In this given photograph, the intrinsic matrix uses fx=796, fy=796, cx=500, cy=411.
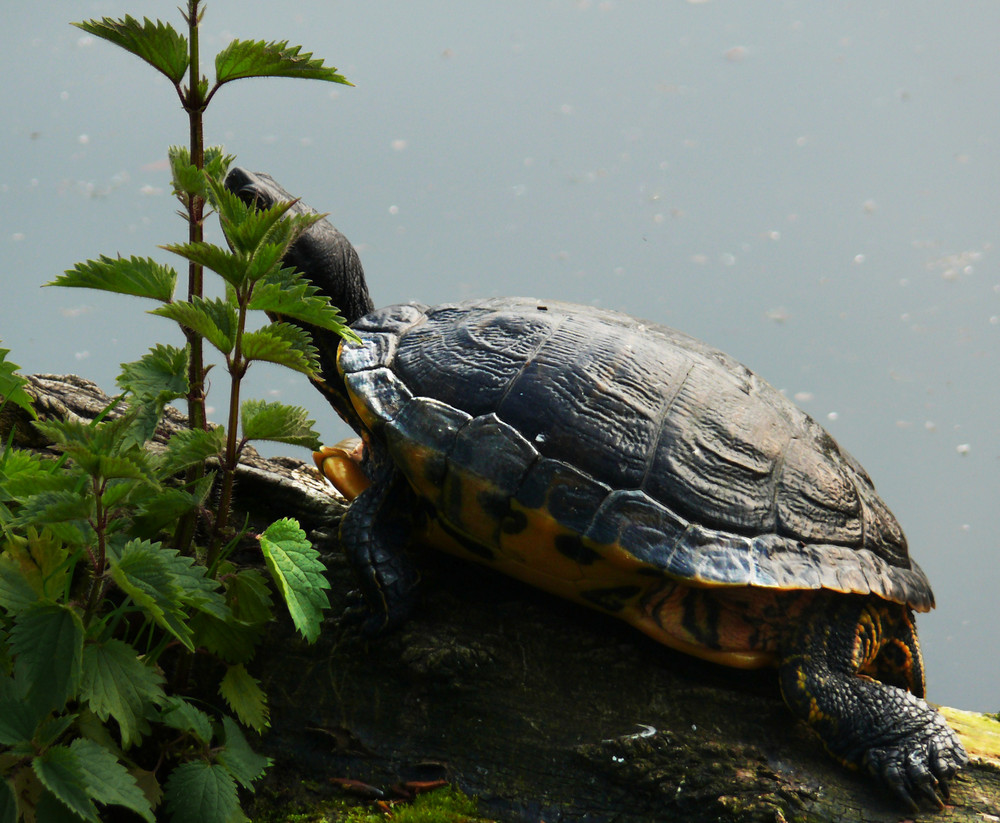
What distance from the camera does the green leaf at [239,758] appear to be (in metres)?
1.45

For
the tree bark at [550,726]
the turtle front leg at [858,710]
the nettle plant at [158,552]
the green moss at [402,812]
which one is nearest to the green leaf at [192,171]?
the nettle plant at [158,552]

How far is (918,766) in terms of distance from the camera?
5.62 ft

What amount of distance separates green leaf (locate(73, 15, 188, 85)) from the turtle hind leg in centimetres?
102

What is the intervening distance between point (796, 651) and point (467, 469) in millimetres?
863

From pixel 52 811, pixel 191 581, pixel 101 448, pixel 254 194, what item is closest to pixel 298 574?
pixel 191 581

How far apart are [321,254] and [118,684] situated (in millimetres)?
1581

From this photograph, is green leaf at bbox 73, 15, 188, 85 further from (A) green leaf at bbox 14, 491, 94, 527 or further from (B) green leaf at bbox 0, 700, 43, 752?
(B) green leaf at bbox 0, 700, 43, 752

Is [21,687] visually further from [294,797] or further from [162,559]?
[294,797]

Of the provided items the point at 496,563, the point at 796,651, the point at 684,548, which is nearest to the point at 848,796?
the point at 796,651

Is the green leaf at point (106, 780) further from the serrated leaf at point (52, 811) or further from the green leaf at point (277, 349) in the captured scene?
the green leaf at point (277, 349)

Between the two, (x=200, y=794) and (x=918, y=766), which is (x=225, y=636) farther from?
(x=918, y=766)

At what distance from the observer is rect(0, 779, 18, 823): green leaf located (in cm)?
117

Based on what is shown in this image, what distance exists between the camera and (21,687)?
49.0 inches

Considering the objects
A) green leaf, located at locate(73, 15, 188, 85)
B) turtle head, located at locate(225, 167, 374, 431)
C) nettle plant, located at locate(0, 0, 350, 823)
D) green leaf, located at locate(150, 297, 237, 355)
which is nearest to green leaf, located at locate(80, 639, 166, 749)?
nettle plant, located at locate(0, 0, 350, 823)
